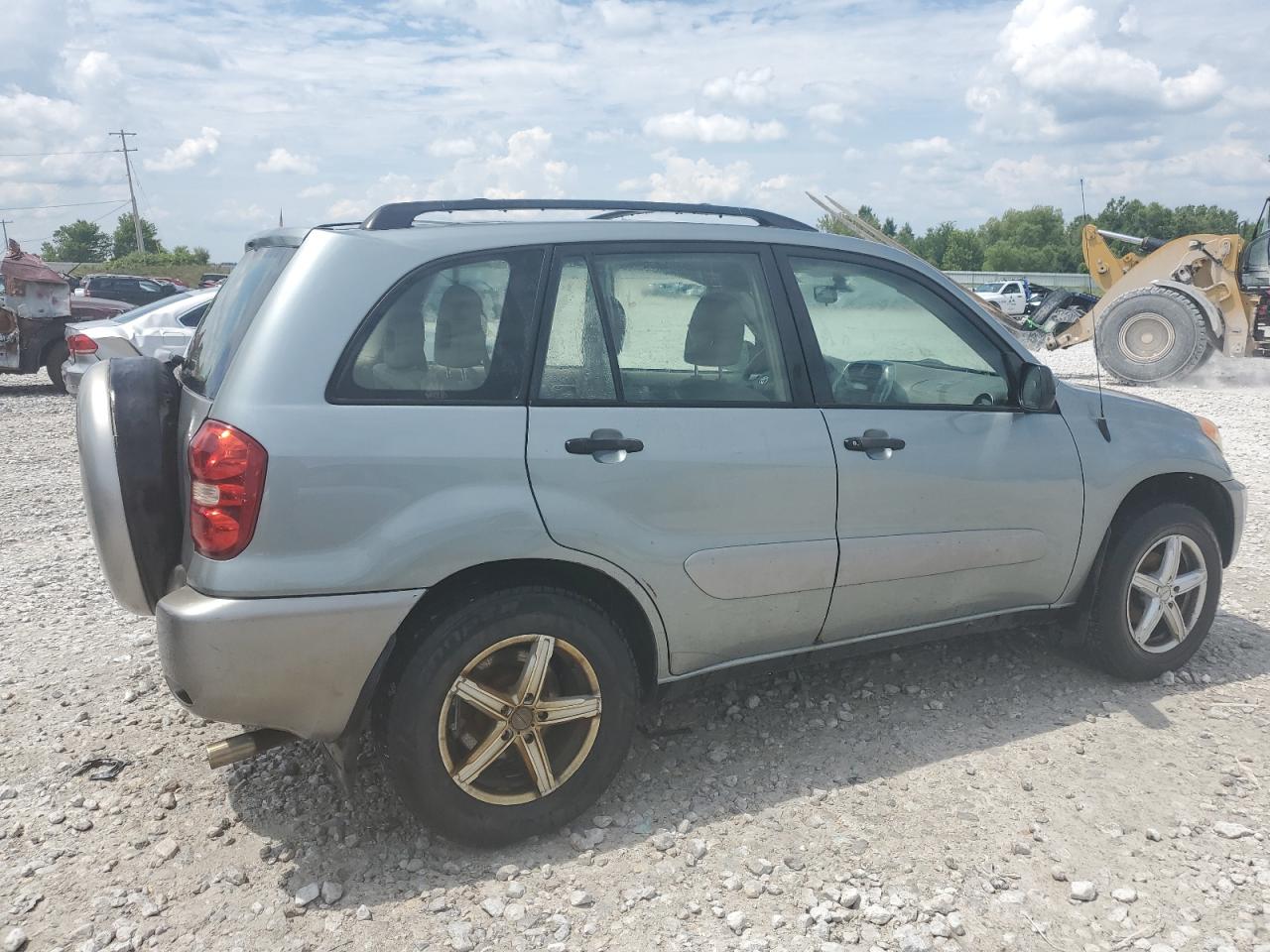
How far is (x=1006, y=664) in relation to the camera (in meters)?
4.42

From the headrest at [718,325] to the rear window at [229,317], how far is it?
4.29 feet

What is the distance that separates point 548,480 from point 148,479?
1155 mm

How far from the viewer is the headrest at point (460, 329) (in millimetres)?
2914

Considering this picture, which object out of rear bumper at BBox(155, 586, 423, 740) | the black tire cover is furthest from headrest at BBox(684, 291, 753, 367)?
the black tire cover

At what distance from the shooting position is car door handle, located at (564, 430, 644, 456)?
2.96 metres

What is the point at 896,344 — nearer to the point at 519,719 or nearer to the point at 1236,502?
the point at 1236,502

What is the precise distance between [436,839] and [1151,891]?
2.09 meters

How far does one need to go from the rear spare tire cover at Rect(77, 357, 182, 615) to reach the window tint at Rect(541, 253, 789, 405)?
1.15m

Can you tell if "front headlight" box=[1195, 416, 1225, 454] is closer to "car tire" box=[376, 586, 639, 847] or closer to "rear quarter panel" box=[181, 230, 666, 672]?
"car tire" box=[376, 586, 639, 847]

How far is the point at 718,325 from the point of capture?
134 inches

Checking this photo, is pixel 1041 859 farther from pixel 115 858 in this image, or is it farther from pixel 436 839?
pixel 115 858

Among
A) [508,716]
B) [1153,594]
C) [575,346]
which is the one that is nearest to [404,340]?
[575,346]

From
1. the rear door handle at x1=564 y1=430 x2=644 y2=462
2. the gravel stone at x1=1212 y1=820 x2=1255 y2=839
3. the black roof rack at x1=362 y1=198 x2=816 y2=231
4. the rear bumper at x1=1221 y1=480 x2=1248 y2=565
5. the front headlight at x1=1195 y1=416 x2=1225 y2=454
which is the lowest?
the gravel stone at x1=1212 y1=820 x2=1255 y2=839

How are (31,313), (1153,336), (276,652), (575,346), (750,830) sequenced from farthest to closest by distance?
(1153,336) < (31,313) < (750,830) < (575,346) < (276,652)
